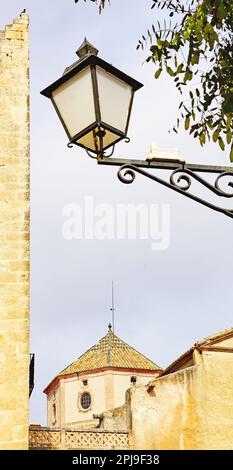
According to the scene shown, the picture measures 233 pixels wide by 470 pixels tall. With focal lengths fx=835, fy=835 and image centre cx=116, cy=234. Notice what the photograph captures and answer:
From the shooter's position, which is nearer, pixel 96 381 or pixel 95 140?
pixel 95 140

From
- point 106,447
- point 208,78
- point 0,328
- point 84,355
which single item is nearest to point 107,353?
point 84,355

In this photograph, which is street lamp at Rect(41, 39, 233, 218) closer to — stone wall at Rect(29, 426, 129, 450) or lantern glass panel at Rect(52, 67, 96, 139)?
lantern glass panel at Rect(52, 67, 96, 139)

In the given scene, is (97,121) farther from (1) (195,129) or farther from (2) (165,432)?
(2) (165,432)

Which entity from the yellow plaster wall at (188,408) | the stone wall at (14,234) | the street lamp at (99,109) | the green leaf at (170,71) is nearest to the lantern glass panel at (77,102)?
the street lamp at (99,109)

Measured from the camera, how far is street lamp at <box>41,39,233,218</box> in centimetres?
370

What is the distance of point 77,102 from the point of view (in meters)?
3.71

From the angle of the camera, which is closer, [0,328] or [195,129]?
[195,129]

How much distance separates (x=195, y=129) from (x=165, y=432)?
14679mm

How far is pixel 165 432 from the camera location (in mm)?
19031

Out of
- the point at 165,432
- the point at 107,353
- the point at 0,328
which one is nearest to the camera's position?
the point at 0,328

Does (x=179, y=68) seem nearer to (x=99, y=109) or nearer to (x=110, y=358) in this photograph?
(x=99, y=109)

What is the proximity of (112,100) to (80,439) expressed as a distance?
16.8 m

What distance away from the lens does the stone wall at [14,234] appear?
11602 millimetres

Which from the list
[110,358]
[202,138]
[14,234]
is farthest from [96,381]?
[202,138]
